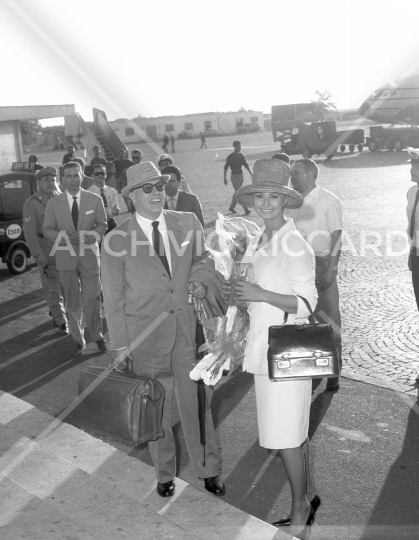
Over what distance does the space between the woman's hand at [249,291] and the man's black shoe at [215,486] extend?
1.39 m

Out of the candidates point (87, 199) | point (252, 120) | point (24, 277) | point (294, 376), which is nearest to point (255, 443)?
point (294, 376)

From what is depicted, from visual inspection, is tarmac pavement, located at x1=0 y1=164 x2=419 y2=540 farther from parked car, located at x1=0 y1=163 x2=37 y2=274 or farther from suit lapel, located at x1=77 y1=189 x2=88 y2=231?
parked car, located at x1=0 y1=163 x2=37 y2=274

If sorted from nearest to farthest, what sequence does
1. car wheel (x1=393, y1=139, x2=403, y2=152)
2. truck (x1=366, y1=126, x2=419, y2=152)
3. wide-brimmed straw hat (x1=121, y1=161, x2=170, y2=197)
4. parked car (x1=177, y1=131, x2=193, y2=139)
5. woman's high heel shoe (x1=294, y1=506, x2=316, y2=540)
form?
1. woman's high heel shoe (x1=294, y1=506, x2=316, y2=540)
2. wide-brimmed straw hat (x1=121, y1=161, x2=170, y2=197)
3. truck (x1=366, y1=126, x2=419, y2=152)
4. car wheel (x1=393, y1=139, x2=403, y2=152)
5. parked car (x1=177, y1=131, x2=193, y2=139)

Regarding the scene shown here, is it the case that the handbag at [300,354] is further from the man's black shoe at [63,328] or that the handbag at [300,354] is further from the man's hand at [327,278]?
the man's black shoe at [63,328]

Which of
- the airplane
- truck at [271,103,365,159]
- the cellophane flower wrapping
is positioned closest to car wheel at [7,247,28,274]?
the cellophane flower wrapping

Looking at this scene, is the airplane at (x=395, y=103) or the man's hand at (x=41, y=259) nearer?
the man's hand at (x=41, y=259)

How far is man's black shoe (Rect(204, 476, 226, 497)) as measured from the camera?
4730 mm

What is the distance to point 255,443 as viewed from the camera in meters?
5.62

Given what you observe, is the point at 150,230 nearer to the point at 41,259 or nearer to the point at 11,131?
the point at 41,259

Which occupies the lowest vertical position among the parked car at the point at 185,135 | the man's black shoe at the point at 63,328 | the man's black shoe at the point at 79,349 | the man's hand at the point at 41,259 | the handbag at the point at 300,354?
the parked car at the point at 185,135

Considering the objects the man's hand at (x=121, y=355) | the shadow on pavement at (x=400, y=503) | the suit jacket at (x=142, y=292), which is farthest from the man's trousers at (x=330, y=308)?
the man's hand at (x=121, y=355)

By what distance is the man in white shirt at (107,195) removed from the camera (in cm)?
1152

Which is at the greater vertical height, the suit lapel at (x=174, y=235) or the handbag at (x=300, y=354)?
the suit lapel at (x=174, y=235)

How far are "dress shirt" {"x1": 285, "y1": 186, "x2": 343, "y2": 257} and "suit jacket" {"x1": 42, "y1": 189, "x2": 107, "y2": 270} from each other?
264 centimetres
